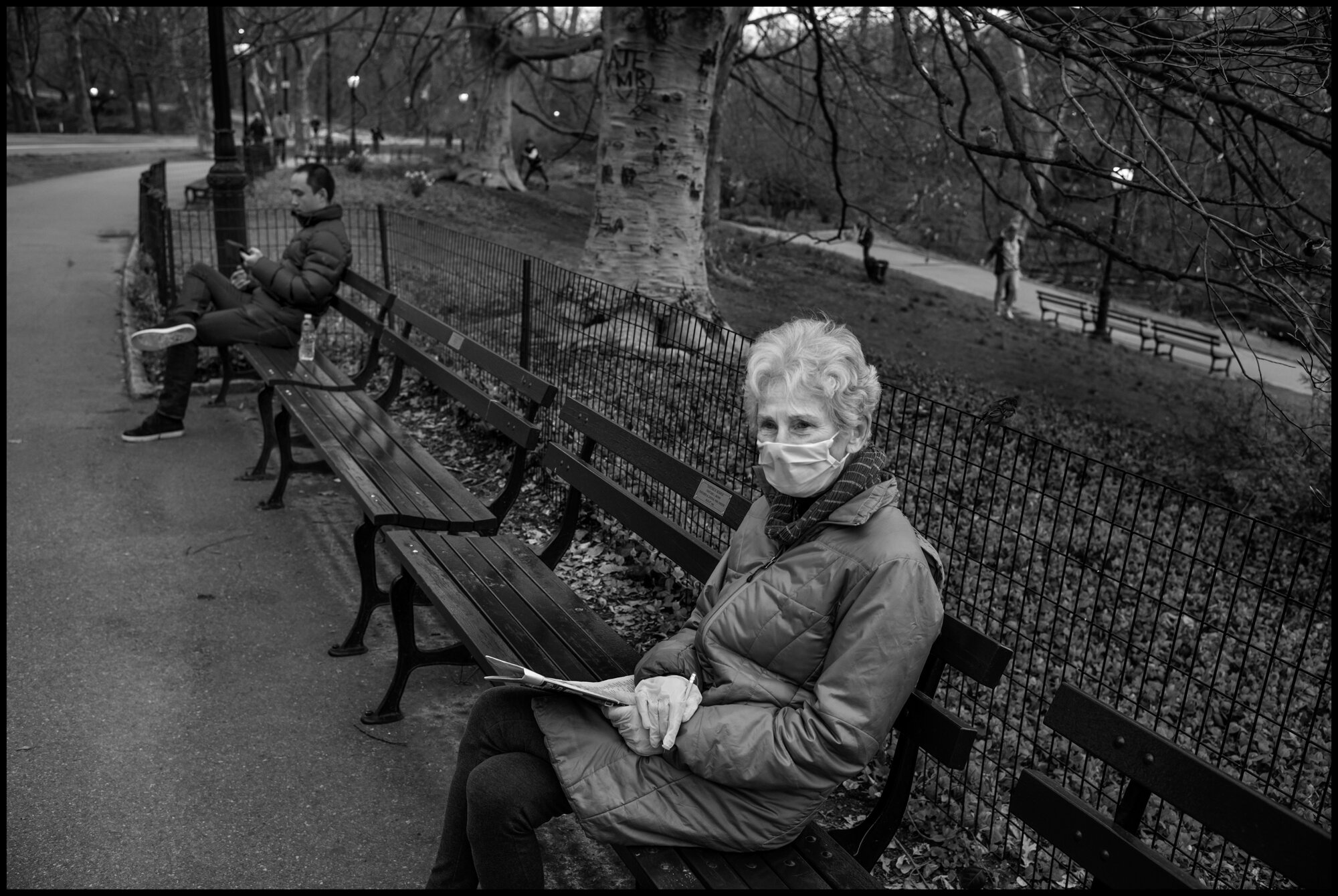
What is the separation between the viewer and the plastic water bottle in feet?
22.3

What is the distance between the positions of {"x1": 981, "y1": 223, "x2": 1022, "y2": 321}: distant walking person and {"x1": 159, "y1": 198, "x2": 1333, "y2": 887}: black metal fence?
1380cm

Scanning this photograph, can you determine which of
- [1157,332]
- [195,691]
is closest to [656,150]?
[195,691]

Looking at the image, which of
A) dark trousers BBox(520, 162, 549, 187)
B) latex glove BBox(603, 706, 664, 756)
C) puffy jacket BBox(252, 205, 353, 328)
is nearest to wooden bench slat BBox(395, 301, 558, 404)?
puffy jacket BBox(252, 205, 353, 328)

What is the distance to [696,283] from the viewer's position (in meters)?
9.45

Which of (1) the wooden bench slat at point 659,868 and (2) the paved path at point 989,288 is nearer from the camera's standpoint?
(1) the wooden bench slat at point 659,868

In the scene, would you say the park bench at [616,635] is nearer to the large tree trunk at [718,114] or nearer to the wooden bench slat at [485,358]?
the wooden bench slat at [485,358]

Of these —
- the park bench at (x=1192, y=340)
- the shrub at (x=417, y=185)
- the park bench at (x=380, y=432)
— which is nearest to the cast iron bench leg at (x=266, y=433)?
the park bench at (x=380, y=432)

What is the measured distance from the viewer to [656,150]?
904 cm

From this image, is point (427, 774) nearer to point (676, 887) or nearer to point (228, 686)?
point (228, 686)

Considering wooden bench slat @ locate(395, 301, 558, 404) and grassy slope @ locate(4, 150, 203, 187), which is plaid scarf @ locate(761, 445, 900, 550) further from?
grassy slope @ locate(4, 150, 203, 187)

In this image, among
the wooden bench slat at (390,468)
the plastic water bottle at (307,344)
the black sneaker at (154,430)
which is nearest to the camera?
the wooden bench slat at (390,468)

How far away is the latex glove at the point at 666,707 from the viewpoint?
7.95 ft

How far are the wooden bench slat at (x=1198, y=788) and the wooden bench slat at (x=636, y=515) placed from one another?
1.28 meters

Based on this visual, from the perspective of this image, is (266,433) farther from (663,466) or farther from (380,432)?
(663,466)
